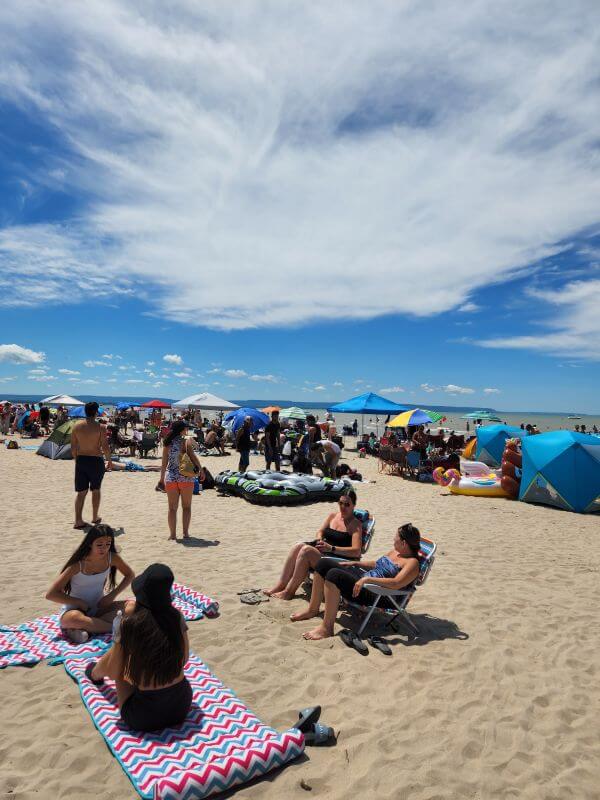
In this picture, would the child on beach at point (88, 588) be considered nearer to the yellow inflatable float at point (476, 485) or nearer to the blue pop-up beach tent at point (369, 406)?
the yellow inflatable float at point (476, 485)

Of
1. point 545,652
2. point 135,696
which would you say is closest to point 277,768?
point 135,696

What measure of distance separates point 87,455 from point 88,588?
3.33 meters

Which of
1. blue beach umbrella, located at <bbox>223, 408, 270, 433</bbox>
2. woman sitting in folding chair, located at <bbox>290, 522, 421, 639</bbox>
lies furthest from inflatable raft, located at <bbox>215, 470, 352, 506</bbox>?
blue beach umbrella, located at <bbox>223, 408, 270, 433</bbox>

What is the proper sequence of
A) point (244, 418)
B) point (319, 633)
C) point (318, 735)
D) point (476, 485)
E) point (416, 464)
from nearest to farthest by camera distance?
point (318, 735), point (319, 633), point (476, 485), point (416, 464), point (244, 418)

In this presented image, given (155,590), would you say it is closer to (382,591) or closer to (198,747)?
(198,747)

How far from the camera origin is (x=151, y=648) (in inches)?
103

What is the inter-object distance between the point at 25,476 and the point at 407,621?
10262 millimetres

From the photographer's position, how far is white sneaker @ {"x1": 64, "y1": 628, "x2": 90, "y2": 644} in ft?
11.8

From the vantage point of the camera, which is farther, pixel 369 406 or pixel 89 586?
pixel 369 406

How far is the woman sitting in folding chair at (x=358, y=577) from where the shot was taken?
409 cm

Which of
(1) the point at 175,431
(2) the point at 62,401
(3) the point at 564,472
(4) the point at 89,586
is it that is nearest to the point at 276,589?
(4) the point at 89,586

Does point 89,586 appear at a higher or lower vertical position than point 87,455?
lower

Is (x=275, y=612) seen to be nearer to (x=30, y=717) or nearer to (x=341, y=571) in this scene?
(x=341, y=571)

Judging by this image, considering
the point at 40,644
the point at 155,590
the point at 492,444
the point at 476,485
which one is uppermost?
the point at 492,444
